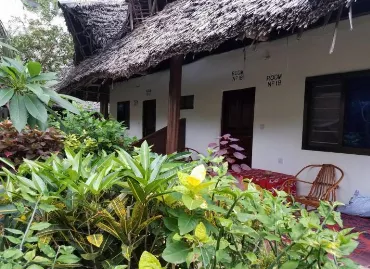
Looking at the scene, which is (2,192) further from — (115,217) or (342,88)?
(342,88)

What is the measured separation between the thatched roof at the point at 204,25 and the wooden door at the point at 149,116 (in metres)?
2.25

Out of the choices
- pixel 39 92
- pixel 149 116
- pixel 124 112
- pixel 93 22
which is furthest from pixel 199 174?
pixel 124 112

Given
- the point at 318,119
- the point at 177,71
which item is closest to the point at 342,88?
the point at 318,119

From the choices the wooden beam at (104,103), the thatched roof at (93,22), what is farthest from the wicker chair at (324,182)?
the wooden beam at (104,103)

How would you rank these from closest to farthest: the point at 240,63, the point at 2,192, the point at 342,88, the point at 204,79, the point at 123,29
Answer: the point at 2,192 < the point at 342,88 < the point at 240,63 < the point at 204,79 < the point at 123,29

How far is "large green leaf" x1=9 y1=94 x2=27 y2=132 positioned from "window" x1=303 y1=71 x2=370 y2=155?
155 inches

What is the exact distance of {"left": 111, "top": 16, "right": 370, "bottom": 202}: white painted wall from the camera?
3983 millimetres

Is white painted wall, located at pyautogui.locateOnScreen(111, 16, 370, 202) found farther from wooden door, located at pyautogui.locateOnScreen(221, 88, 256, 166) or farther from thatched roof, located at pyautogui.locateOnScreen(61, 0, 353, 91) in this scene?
thatched roof, located at pyautogui.locateOnScreen(61, 0, 353, 91)

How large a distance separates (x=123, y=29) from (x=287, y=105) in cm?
483

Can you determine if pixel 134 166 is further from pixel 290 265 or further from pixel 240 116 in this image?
pixel 240 116

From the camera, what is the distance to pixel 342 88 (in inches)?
163

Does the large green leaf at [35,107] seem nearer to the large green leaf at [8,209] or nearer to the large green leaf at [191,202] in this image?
the large green leaf at [8,209]

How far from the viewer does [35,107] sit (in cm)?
130

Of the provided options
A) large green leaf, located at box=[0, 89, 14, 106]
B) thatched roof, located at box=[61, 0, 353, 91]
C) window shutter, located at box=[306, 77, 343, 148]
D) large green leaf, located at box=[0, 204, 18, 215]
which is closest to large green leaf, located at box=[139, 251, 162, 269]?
large green leaf, located at box=[0, 204, 18, 215]
